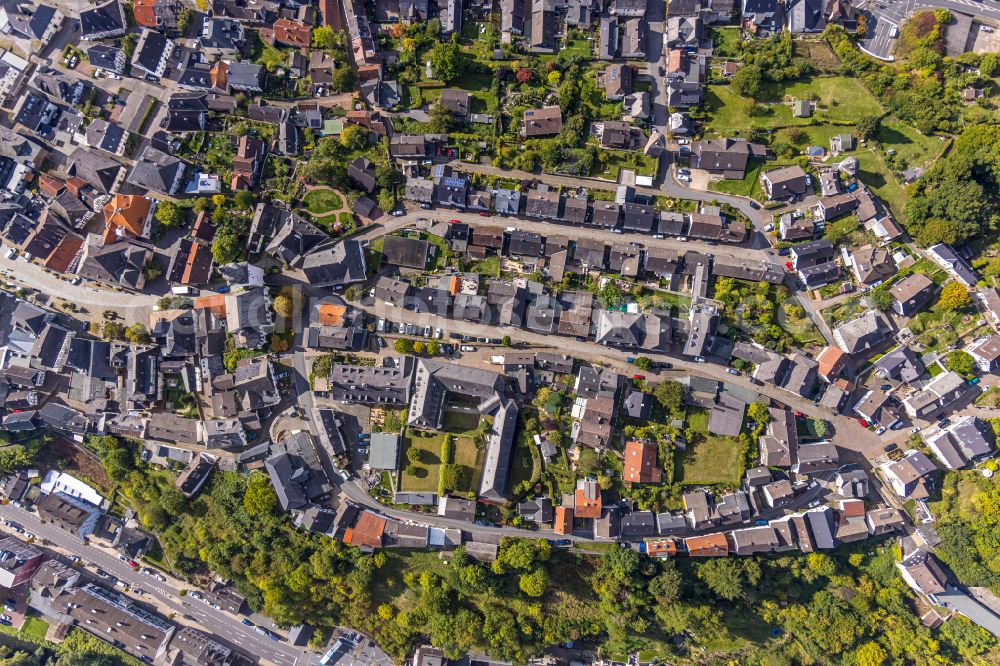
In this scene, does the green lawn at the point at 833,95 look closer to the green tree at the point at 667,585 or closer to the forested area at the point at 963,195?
the forested area at the point at 963,195

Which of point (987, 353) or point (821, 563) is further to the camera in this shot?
point (821, 563)

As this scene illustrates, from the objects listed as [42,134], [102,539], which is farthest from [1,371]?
[42,134]

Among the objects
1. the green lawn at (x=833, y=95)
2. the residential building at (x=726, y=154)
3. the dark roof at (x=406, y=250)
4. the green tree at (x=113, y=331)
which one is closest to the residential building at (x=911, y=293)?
the green lawn at (x=833, y=95)

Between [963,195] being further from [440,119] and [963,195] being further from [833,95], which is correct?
[440,119]

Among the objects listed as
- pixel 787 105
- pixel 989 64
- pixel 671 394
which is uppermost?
pixel 989 64

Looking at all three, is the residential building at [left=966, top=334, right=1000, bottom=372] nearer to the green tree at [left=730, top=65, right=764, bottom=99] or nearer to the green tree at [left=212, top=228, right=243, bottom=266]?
the green tree at [left=730, top=65, right=764, bottom=99]

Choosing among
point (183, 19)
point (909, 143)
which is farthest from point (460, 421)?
point (909, 143)

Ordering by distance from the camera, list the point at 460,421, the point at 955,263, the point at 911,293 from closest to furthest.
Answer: the point at 911,293, the point at 955,263, the point at 460,421

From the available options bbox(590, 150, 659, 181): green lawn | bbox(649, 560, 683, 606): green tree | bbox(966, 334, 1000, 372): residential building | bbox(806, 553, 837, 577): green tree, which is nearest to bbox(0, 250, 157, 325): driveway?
bbox(590, 150, 659, 181): green lawn
